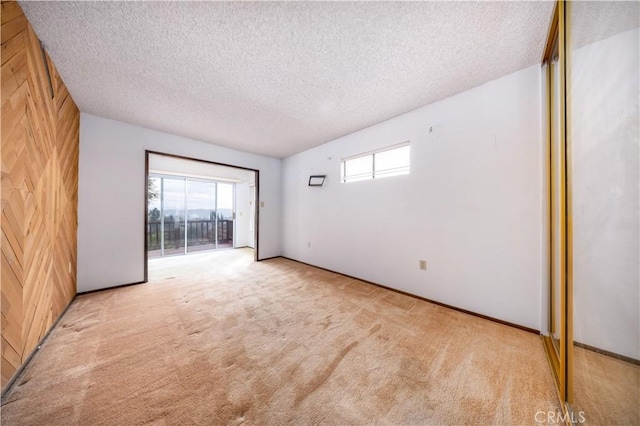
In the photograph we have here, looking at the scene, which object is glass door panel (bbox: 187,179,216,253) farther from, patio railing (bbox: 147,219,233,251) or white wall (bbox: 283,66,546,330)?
white wall (bbox: 283,66,546,330)

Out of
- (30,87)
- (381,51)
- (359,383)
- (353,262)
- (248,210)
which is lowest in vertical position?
(359,383)

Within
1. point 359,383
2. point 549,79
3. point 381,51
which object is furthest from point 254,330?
point 549,79

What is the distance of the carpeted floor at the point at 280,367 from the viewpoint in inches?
45.1

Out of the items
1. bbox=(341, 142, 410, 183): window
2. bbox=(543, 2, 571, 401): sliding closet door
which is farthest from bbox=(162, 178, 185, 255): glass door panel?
bbox=(543, 2, 571, 401): sliding closet door

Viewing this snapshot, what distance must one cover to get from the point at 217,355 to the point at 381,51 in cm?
282

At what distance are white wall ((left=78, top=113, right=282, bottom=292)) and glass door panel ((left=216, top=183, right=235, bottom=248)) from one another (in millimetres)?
3264

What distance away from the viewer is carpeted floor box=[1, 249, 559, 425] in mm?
1146

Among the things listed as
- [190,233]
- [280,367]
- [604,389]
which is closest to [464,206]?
[604,389]

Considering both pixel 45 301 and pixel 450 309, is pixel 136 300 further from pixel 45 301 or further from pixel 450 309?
pixel 450 309

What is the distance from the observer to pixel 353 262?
3.46 m

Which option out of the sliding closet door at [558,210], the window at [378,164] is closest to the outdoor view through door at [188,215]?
the window at [378,164]

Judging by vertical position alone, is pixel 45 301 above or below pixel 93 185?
below

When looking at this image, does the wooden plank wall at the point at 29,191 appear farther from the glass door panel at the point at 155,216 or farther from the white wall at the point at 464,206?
the glass door panel at the point at 155,216

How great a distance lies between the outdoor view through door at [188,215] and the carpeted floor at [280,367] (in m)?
3.50
